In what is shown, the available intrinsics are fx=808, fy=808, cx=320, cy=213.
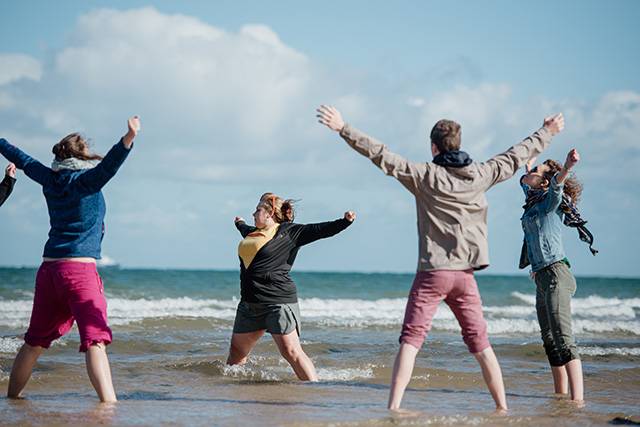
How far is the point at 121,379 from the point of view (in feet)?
28.0

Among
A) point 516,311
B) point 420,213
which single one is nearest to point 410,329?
point 420,213

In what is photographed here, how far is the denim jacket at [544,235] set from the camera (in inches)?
274

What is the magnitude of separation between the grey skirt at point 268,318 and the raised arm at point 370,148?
2.52 meters

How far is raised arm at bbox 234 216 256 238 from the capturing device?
8409 mm

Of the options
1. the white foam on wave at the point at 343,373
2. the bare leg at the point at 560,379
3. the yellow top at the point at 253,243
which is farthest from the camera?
the white foam on wave at the point at 343,373

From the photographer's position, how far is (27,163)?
6.25m

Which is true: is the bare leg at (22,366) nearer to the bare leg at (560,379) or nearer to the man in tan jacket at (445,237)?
the man in tan jacket at (445,237)

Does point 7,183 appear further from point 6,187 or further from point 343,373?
point 343,373

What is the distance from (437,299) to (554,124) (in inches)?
65.8

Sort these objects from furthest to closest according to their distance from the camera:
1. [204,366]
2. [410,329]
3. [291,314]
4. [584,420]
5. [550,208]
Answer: [204,366] < [291,314] < [550,208] < [584,420] < [410,329]

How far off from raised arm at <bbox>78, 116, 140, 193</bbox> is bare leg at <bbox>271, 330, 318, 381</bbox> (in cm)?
259

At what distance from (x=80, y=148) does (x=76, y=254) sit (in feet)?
2.75

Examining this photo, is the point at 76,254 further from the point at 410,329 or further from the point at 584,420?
the point at 584,420

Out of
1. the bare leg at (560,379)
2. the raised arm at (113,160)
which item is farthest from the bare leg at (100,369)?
the bare leg at (560,379)
